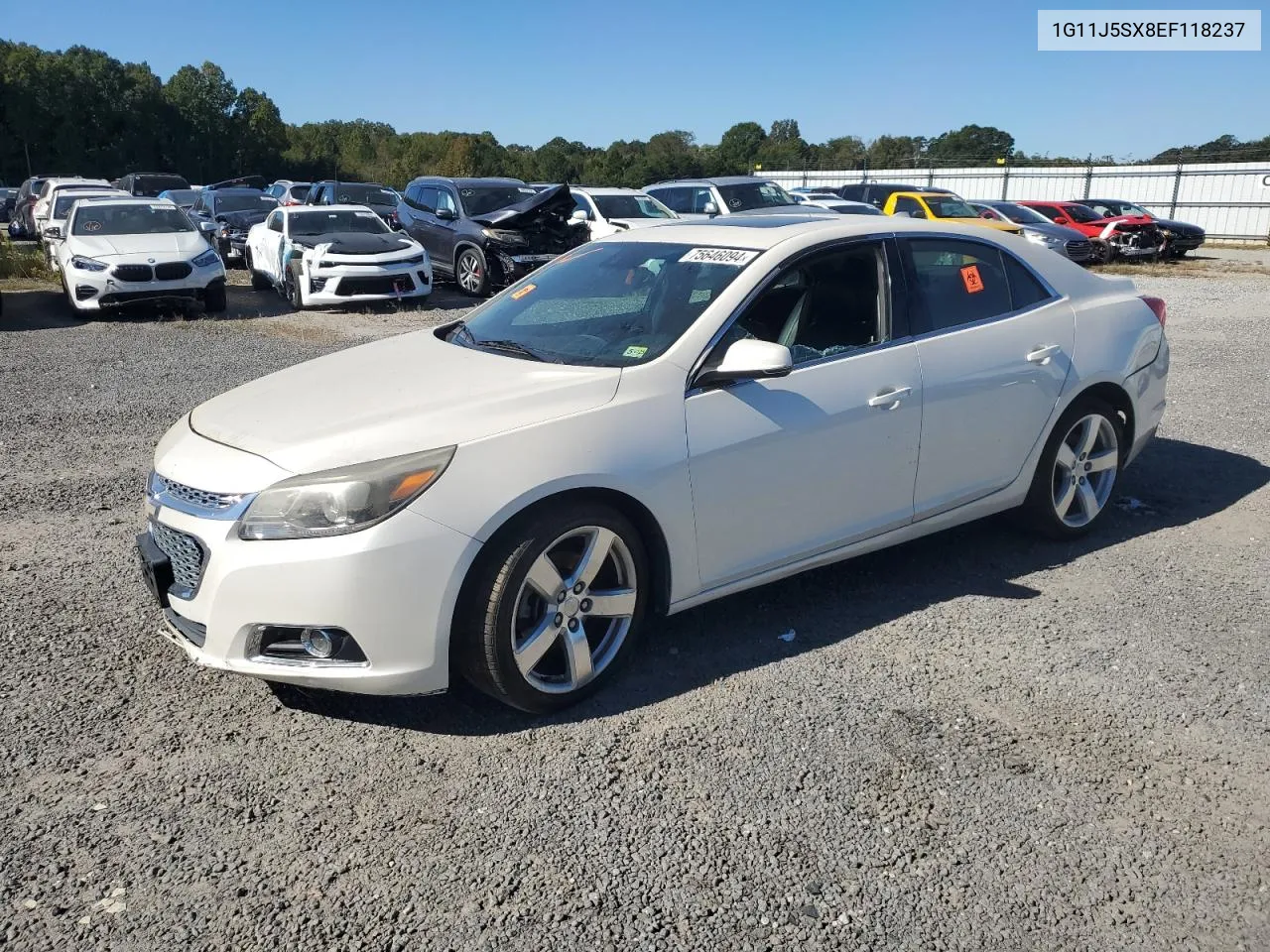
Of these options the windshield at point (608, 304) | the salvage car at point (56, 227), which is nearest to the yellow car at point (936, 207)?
the salvage car at point (56, 227)

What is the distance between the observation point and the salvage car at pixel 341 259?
13.9 meters

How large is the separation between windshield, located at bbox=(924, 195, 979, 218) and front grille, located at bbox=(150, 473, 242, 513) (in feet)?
61.8

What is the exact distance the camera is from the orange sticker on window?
4574 millimetres

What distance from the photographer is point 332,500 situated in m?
3.10

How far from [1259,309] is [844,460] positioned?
1392 cm

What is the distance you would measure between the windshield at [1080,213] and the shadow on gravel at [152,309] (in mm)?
15621

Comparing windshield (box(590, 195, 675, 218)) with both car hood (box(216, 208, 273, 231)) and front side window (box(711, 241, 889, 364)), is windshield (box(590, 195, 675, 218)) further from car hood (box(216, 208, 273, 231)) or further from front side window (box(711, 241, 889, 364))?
front side window (box(711, 241, 889, 364))

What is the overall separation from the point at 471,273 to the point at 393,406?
1286cm

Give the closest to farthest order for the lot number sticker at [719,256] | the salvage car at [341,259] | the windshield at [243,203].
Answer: the lot number sticker at [719,256] < the salvage car at [341,259] < the windshield at [243,203]

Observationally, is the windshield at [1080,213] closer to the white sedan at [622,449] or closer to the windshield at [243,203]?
the windshield at [243,203]

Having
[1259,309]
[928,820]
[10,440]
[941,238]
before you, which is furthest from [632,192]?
[928,820]

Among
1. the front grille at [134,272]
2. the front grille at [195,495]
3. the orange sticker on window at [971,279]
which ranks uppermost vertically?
the orange sticker on window at [971,279]

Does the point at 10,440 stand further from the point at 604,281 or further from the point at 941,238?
the point at 941,238

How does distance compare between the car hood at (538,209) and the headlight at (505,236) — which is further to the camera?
the headlight at (505,236)
